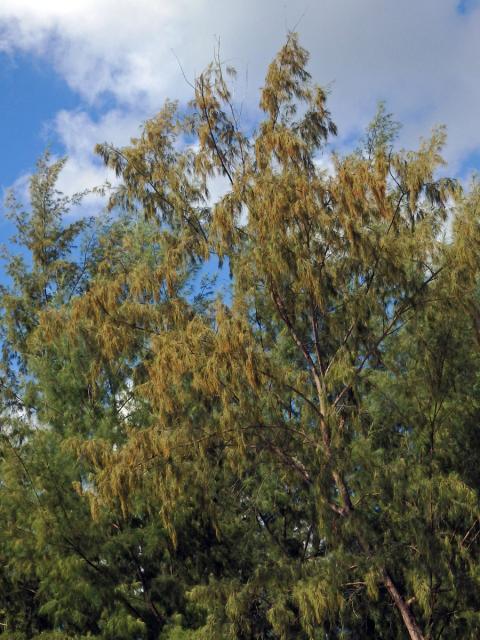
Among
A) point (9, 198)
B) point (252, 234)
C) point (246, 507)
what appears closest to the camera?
point (252, 234)

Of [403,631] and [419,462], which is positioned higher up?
[419,462]

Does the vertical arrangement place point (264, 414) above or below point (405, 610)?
above

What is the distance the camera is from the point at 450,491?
27.7 feet

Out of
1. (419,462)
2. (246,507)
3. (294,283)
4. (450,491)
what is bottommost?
(450,491)

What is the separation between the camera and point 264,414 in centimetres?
933

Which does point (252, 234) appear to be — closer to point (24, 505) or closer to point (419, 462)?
point (419, 462)

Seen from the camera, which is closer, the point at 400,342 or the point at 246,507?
the point at 400,342

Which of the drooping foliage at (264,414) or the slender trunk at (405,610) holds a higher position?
the drooping foliage at (264,414)

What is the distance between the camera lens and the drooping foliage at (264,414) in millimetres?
8531

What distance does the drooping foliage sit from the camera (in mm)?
8531

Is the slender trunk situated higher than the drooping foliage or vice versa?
the drooping foliage

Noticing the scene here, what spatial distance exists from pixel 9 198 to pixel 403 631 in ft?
43.0

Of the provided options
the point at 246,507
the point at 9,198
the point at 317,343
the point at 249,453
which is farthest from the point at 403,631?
the point at 9,198

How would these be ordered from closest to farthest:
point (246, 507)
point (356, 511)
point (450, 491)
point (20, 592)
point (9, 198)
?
point (450, 491) → point (356, 511) → point (20, 592) → point (246, 507) → point (9, 198)
